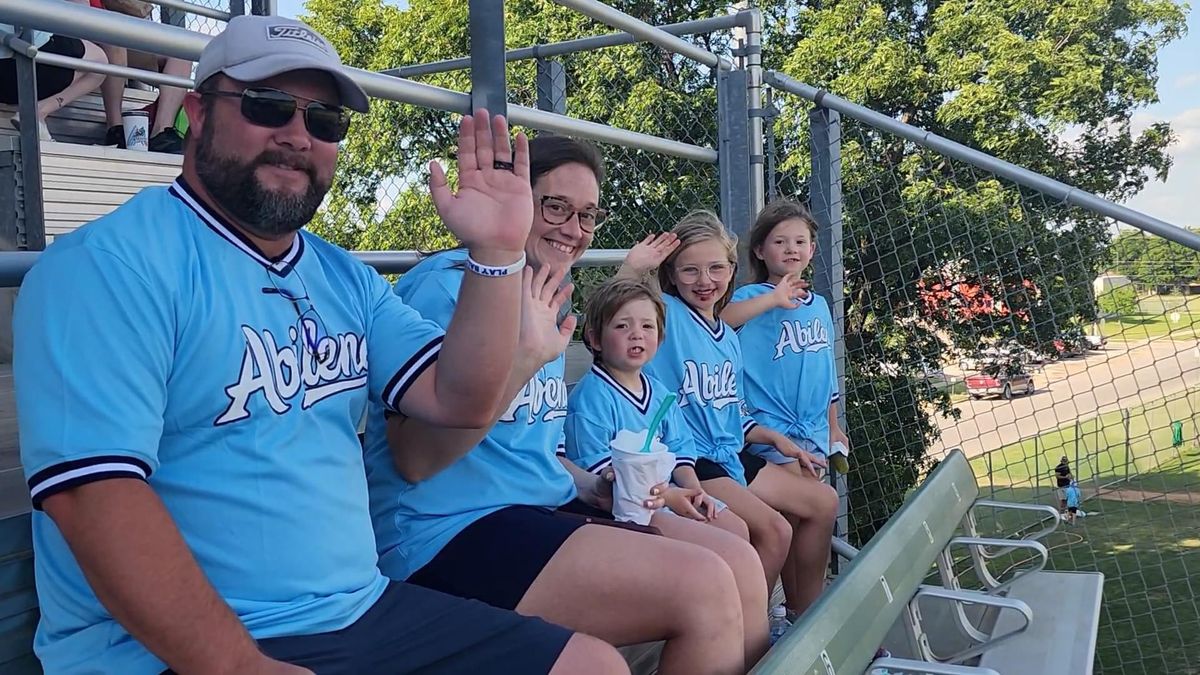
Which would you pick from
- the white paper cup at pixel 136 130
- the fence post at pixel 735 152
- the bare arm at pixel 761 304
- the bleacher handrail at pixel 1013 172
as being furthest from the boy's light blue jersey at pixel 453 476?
the white paper cup at pixel 136 130

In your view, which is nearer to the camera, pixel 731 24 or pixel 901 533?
pixel 901 533

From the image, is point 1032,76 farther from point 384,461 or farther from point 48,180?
point 384,461

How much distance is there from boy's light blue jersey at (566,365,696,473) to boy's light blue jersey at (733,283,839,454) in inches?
36.5

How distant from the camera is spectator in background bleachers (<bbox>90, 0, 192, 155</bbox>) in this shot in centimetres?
454

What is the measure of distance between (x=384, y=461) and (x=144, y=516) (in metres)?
0.74

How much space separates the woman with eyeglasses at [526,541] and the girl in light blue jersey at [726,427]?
1051mm

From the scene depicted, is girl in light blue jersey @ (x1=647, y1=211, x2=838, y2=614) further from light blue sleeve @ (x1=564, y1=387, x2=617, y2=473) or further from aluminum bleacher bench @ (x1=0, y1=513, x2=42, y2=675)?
aluminum bleacher bench @ (x1=0, y1=513, x2=42, y2=675)

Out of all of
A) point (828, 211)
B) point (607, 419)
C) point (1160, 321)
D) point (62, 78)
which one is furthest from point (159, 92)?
point (1160, 321)

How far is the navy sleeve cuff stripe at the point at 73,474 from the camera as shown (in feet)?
4.21

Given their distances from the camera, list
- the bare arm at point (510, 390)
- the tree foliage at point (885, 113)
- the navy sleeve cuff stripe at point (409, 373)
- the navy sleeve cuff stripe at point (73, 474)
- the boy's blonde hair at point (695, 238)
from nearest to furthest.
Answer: the navy sleeve cuff stripe at point (73, 474)
the navy sleeve cuff stripe at point (409, 373)
the bare arm at point (510, 390)
the boy's blonde hair at point (695, 238)
the tree foliage at point (885, 113)

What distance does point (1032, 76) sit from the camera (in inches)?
471

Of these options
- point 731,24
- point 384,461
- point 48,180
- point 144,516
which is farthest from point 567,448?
point 48,180

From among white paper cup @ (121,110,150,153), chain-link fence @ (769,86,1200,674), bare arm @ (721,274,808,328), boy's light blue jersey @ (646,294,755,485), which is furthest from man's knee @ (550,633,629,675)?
white paper cup @ (121,110,150,153)

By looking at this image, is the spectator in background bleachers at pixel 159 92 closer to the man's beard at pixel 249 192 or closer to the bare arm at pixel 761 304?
the bare arm at pixel 761 304
